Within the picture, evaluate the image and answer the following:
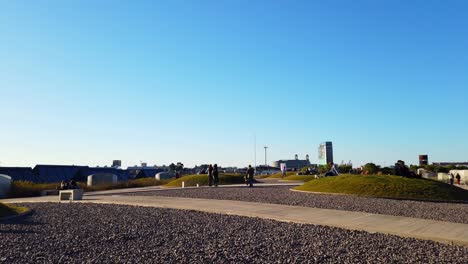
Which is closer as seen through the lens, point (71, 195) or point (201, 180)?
point (71, 195)

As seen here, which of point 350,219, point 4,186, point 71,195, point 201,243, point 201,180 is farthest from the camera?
point 201,180

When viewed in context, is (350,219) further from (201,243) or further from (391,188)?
(391,188)

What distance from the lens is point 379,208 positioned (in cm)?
1565

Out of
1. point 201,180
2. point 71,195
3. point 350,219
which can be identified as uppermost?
point 201,180

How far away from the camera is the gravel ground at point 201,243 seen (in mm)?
7801

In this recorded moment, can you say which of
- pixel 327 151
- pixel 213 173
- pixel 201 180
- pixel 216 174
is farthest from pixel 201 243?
pixel 327 151

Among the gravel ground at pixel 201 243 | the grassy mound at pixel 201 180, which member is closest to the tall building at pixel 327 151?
the grassy mound at pixel 201 180

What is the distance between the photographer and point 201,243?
910 centimetres

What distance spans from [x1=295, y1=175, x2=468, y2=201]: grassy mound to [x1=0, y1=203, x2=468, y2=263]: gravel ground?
10.8 m

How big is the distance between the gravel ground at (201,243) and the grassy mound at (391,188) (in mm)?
10767

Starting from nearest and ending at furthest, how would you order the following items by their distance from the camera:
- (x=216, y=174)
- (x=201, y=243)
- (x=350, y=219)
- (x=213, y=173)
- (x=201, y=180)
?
(x=201, y=243)
(x=350, y=219)
(x=216, y=174)
(x=213, y=173)
(x=201, y=180)

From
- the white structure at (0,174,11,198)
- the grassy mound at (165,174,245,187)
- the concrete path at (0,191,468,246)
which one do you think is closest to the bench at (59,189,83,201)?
the concrete path at (0,191,468,246)

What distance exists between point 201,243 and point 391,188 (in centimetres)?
1500

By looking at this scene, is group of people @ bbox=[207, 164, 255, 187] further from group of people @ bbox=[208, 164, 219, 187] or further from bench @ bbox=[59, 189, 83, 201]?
bench @ bbox=[59, 189, 83, 201]
